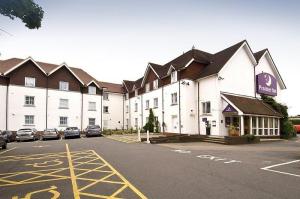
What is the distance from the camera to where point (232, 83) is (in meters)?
27.9

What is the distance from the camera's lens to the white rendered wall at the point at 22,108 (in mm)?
32625

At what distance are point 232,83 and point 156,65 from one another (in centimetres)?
1366

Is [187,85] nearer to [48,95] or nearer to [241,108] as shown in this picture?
[241,108]

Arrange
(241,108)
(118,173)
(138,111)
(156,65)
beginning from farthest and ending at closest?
(138,111) < (156,65) < (241,108) < (118,173)

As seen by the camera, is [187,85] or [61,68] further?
[61,68]

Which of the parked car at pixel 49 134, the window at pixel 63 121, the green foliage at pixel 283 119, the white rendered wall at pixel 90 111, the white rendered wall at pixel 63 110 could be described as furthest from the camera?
the white rendered wall at pixel 90 111

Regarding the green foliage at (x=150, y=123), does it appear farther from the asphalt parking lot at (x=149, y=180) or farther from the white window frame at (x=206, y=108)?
the asphalt parking lot at (x=149, y=180)

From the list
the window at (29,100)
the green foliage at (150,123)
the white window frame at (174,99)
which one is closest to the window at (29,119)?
the window at (29,100)

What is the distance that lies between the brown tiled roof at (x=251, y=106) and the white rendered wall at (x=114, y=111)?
25047 millimetres

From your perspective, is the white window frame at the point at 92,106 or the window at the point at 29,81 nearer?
the window at the point at 29,81

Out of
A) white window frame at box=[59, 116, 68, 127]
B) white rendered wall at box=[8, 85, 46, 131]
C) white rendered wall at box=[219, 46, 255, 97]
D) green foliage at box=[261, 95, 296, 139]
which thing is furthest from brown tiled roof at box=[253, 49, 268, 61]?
white rendered wall at box=[8, 85, 46, 131]

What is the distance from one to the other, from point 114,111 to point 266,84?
86.4 ft

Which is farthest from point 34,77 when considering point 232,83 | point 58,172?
A: point 58,172

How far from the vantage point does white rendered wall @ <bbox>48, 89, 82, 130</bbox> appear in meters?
36.2
